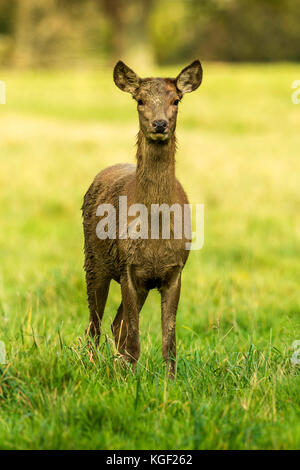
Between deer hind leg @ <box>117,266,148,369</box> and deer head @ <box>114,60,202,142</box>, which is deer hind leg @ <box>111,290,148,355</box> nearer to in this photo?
deer hind leg @ <box>117,266,148,369</box>

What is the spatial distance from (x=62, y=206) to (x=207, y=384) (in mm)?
8928

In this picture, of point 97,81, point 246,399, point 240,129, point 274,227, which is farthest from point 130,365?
point 97,81

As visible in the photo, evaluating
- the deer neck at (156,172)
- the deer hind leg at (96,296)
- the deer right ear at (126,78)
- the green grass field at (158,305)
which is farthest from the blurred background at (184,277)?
the deer right ear at (126,78)

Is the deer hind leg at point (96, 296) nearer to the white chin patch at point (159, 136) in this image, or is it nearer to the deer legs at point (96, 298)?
the deer legs at point (96, 298)

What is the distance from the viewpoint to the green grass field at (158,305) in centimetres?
403

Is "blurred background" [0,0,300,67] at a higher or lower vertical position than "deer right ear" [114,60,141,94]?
higher

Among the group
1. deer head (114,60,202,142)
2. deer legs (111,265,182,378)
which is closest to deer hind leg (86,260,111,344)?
deer legs (111,265,182,378)

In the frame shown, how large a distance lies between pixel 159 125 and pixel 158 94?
9.9 inches

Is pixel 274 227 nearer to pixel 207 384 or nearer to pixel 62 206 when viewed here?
pixel 62 206

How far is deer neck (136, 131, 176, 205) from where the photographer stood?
4609mm

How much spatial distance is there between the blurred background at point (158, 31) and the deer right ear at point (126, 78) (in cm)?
4504

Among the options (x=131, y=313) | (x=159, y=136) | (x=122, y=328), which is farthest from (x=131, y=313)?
(x=159, y=136)

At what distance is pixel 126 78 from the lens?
15.0 feet
